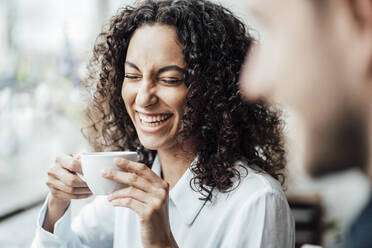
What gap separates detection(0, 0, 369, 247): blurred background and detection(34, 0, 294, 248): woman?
32cm

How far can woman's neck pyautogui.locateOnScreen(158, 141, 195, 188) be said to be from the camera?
116 cm

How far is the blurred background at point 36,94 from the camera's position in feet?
5.18

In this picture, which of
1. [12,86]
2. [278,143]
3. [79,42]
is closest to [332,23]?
[278,143]

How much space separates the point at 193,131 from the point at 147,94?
17cm

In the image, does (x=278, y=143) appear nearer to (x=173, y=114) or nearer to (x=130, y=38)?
(x=173, y=114)

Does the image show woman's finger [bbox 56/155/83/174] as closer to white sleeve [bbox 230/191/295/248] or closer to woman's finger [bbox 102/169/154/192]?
woman's finger [bbox 102/169/154/192]

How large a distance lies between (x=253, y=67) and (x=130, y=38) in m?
A: 0.85

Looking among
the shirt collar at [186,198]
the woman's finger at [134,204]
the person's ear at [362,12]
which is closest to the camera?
the person's ear at [362,12]

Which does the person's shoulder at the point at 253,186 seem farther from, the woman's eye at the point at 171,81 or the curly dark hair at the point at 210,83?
the woman's eye at the point at 171,81

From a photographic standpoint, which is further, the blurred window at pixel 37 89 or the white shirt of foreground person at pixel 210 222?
the blurred window at pixel 37 89

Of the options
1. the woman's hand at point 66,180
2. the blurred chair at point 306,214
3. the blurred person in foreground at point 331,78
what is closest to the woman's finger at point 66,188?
the woman's hand at point 66,180

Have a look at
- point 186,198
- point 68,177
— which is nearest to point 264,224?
point 186,198

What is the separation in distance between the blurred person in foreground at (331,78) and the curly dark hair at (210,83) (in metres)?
0.70

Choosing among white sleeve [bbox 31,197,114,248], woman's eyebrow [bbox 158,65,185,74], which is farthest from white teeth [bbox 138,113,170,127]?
white sleeve [bbox 31,197,114,248]
